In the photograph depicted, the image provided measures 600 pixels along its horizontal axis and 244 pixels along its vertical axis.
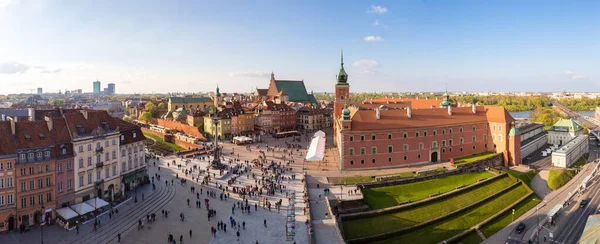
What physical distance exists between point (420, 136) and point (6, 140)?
51.1 metres

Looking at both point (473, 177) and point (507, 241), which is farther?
point (473, 177)

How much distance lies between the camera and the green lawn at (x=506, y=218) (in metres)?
39.7

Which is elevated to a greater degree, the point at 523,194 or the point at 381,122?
the point at 381,122

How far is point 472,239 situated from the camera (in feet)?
123

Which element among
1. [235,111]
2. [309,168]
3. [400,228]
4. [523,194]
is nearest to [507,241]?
[400,228]

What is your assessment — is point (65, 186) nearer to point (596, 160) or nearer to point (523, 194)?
point (523, 194)

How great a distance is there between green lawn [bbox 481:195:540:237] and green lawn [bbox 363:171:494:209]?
6461 millimetres

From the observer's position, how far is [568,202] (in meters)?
47.4

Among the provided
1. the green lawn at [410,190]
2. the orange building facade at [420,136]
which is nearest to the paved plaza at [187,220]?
the green lawn at [410,190]

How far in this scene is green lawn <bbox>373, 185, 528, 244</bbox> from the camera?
3565cm

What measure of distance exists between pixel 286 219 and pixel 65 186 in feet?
66.7

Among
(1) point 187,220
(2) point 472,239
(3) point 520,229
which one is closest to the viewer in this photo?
(1) point 187,220

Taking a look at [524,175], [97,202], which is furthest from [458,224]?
[97,202]

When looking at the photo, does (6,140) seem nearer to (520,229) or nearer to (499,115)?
(520,229)
